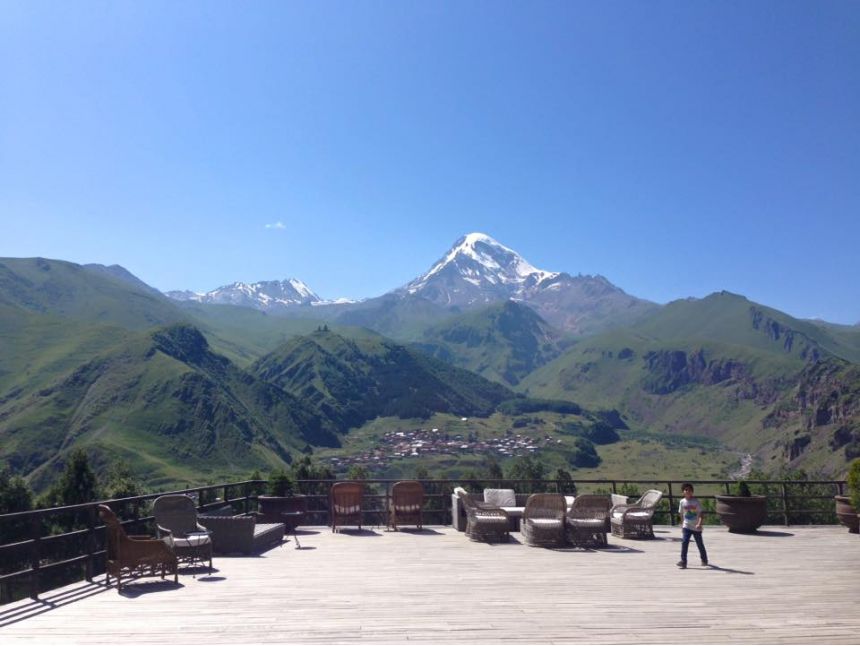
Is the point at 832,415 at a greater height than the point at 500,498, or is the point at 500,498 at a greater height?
the point at 832,415

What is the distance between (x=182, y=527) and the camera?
426 inches

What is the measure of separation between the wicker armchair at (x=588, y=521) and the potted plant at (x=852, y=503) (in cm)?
462

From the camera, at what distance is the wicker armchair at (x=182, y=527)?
32.9 ft

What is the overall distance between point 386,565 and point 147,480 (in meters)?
113

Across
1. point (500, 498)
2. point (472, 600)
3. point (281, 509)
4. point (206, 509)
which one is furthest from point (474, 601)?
point (206, 509)

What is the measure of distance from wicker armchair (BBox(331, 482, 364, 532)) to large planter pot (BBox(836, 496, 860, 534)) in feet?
33.7

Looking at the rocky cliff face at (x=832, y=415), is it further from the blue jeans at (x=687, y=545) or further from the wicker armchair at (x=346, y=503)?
the blue jeans at (x=687, y=545)

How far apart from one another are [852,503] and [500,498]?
7.01 meters

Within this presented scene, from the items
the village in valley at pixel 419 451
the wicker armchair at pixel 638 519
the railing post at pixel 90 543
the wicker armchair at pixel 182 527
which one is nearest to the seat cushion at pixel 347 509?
the wicker armchair at pixel 182 527

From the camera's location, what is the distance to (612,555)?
450 inches

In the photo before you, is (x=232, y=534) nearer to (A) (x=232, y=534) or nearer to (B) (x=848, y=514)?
(A) (x=232, y=534)

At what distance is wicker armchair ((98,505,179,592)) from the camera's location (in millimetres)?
8727

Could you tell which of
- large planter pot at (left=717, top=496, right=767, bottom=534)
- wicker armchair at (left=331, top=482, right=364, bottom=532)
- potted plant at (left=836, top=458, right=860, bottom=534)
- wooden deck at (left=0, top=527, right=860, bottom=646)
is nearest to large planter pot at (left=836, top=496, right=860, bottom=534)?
potted plant at (left=836, top=458, right=860, bottom=534)

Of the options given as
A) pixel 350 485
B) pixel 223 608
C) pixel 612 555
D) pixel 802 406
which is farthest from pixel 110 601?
pixel 802 406
